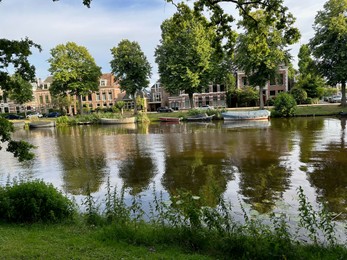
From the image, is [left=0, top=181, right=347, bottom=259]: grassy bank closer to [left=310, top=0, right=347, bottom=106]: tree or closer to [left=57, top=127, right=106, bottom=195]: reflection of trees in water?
[left=57, top=127, right=106, bottom=195]: reflection of trees in water

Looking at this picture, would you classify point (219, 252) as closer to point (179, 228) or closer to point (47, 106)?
point (179, 228)

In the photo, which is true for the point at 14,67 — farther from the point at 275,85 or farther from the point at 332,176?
the point at 275,85

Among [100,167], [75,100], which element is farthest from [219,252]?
[75,100]

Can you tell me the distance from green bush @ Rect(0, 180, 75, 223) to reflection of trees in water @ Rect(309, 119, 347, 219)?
22.4 ft

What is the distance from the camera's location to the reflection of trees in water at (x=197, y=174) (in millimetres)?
10027

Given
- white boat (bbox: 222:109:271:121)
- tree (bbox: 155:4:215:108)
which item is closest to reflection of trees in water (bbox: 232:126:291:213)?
white boat (bbox: 222:109:271:121)

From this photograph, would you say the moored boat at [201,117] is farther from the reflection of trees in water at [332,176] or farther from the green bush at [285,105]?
the reflection of trees in water at [332,176]

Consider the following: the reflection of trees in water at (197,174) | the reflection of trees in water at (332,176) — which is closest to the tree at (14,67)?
the reflection of trees in water at (197,174)

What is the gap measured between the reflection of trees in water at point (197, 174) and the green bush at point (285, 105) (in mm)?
27272

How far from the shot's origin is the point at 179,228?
574cm

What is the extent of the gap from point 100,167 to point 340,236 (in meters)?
11.2

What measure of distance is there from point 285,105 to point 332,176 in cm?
3158

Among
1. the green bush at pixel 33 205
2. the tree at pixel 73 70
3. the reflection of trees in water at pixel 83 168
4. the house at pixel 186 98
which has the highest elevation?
the tree at pixel 73 70

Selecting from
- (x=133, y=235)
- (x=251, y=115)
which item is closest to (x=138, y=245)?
(x=133, y=235)
